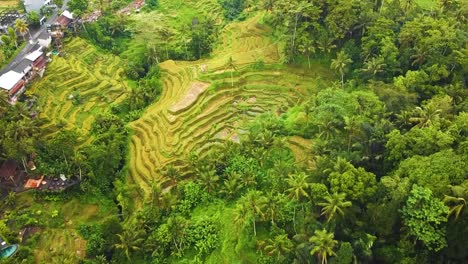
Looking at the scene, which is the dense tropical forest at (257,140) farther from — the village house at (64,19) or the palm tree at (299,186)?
the village house at (64,19)

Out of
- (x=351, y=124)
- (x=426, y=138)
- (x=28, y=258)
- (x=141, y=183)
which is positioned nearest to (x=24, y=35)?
(x=141, y=183)

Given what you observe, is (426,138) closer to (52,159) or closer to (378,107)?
(378,107)

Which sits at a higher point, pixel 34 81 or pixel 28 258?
pixel 34 81

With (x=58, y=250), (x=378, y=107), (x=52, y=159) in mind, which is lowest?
(x=58, y=250)

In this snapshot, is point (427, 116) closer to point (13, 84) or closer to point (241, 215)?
point (241, 215)

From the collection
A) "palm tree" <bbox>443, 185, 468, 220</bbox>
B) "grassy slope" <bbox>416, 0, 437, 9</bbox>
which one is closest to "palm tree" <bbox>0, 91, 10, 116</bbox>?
"palm tree" <bbox>443, 185, 468, 220</bbox>

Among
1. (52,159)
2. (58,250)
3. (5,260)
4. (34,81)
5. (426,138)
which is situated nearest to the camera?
(426,138)

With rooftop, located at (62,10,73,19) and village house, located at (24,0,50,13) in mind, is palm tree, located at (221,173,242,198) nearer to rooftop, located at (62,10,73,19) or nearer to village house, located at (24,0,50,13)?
rooftop, located at (62,10,73,19)

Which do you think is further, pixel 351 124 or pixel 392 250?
pixel 351 124
